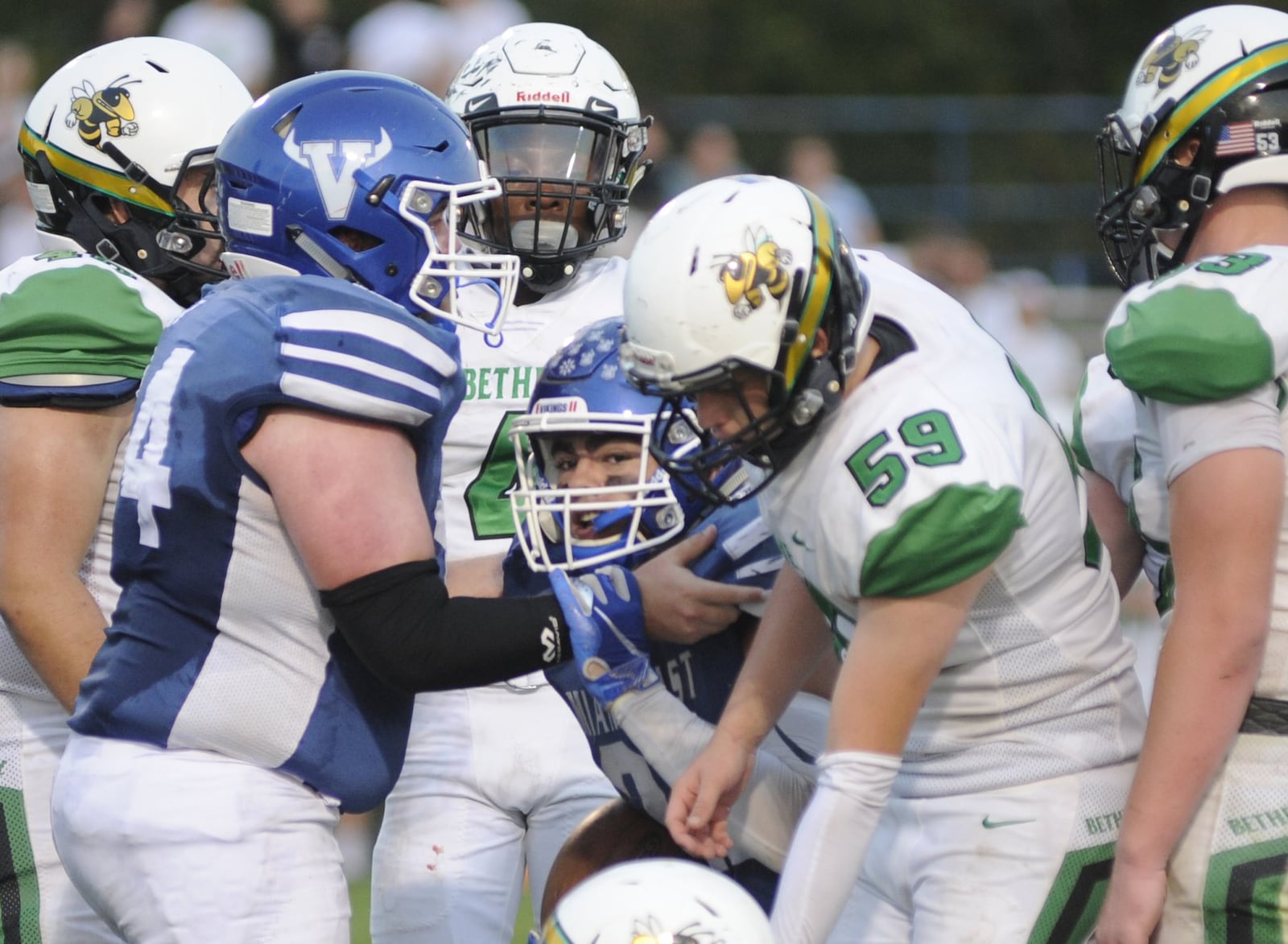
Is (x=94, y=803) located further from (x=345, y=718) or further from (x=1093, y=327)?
(x=1093, y=327)

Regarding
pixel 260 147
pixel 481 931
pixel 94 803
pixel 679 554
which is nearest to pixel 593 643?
pixel 679 554

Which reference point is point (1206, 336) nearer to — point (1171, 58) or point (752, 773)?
point (1171, 58)

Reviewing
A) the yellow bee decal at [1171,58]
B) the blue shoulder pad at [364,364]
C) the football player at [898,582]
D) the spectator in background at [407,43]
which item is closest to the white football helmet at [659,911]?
the football player at [898,582]

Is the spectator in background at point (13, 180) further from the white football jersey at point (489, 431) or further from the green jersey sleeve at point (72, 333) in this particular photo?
the green jersey sleeve at point (72, 333)

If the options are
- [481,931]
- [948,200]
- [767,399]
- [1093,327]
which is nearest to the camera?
[767,399]

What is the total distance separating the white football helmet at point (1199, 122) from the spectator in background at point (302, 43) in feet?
22.2

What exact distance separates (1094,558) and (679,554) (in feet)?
2.32

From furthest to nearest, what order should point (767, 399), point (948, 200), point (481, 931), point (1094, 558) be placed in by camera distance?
point (948, 200), point (481, 931), point (1094, 558), point (767, 399)

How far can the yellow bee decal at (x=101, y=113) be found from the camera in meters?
3.87

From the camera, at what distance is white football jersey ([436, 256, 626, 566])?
4.24m

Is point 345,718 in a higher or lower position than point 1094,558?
lower

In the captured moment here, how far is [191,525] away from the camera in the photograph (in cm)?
280

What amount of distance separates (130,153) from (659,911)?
221 cm

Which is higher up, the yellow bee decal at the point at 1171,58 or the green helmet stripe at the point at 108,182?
the yellow bee decal at the point at 1171,58
